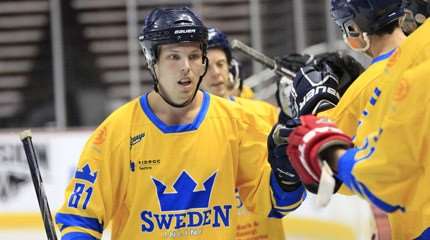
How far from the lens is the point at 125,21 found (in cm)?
768

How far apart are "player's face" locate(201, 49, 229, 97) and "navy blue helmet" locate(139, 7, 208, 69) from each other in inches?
44.3

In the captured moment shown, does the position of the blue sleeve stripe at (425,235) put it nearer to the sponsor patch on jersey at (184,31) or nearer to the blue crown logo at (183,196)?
the blue crown logo at (183,196)

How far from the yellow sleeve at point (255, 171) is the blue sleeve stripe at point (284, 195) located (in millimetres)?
23

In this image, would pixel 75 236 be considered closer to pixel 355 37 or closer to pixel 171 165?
pixel 171 165

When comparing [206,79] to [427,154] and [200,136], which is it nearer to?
[200,136]

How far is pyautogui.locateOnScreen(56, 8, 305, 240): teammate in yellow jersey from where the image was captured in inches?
107

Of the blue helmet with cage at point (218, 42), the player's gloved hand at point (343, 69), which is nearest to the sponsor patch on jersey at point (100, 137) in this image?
the player's gloved hand at point (343, 69)

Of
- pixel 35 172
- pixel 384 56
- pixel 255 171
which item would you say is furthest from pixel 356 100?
pixel 35 172

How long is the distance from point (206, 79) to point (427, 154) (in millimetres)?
2129

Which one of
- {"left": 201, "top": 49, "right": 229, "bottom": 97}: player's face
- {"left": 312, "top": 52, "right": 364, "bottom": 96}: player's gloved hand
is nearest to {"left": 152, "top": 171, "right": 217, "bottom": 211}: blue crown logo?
{"left": 312, "top": 52, "right": 364, "bottom": 96}: player's gloved hand

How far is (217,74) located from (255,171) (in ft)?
3.85

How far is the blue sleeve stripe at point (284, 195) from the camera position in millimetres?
2665

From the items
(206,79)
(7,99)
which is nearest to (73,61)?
(7,99)

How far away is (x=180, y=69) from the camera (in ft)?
9.01
